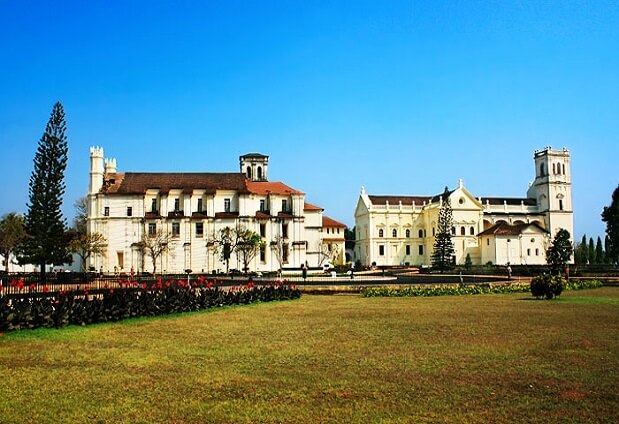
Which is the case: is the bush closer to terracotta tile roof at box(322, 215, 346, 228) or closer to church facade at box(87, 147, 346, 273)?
church facade at box(87, 147, 346, 273)

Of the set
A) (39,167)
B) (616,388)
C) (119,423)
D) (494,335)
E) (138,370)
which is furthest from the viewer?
(39,167)

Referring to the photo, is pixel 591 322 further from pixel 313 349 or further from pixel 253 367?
pixel 253 367

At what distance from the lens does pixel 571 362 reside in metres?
8.56

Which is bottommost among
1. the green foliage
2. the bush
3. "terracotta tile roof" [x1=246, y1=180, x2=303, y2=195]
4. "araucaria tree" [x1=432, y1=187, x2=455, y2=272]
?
the green foliage

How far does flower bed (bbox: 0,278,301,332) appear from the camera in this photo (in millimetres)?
12469

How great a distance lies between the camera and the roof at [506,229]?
74.4 m

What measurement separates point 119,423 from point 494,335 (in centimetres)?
781

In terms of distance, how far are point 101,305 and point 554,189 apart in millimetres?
81743

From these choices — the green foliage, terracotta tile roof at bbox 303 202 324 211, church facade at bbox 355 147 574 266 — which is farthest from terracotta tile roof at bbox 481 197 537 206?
the green foliage

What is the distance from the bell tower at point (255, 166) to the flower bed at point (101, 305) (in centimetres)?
5754

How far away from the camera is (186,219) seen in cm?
5959

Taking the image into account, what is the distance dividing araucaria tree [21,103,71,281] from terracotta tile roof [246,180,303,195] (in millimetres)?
27570

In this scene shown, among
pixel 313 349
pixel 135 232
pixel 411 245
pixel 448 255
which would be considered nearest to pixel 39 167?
pixel 135 232

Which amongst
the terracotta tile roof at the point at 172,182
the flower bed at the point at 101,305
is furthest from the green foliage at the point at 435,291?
the terracotta tile roof at the point at 172,182
